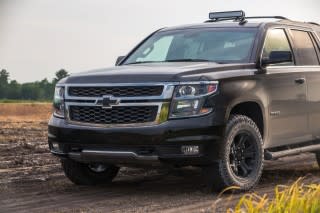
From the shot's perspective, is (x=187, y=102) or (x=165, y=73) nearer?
(x=187, y=102)

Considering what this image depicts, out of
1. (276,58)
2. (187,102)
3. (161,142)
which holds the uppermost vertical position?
(276,58)

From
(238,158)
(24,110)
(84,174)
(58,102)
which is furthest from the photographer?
(24,110)

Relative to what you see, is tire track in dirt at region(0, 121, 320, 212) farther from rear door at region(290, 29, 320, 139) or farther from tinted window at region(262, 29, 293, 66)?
tinted window at region(262, 29, 293, 66)

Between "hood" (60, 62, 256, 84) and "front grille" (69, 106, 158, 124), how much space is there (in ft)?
0.90

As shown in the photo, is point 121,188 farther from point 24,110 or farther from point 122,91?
point 24,110

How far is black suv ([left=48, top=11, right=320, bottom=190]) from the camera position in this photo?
6.64 metres

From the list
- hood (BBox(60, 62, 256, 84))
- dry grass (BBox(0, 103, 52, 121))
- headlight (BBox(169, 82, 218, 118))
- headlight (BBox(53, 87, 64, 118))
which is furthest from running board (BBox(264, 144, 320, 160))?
dry grass (BBox(0, 103, 52, 121))

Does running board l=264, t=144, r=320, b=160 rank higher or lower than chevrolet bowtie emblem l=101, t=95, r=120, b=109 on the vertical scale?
lower

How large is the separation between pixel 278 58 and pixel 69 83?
226 centimetres

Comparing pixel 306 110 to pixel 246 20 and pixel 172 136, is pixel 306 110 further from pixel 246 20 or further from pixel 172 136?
pixel 172 136

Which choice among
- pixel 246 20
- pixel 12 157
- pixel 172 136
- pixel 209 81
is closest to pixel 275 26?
pixel 246 20

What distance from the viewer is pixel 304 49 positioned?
8672 mm

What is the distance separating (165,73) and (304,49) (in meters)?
2.61

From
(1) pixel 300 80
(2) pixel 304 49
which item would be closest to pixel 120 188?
(1) pixel 300 80
